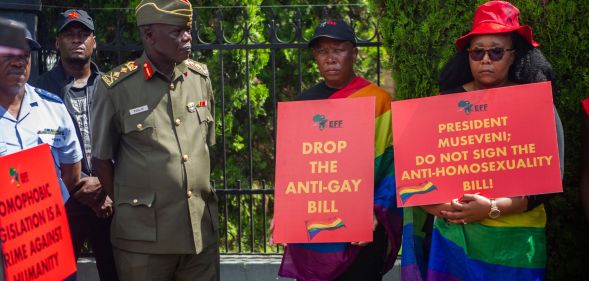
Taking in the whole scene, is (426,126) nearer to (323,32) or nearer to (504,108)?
(504,108)

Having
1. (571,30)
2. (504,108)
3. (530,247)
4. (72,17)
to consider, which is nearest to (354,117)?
(504,108)

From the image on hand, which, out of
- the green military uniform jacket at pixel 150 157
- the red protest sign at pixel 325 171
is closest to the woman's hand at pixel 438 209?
the red protest sign at pixel 325 171

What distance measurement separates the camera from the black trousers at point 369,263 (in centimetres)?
481

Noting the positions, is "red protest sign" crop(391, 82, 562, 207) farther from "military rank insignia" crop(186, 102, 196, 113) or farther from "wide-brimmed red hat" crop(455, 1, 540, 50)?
"military rank insignia" crop(186, 102, 196, 113)

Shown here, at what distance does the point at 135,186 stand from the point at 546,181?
2003 millimetres

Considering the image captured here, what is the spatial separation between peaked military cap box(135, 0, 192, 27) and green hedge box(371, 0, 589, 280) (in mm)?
1529

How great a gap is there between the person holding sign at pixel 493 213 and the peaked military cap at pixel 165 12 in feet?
4.53

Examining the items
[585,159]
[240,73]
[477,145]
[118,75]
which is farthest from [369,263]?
[240,73]

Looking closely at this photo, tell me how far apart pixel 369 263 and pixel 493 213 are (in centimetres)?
80

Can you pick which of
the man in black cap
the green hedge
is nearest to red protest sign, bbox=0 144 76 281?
the man in black cap

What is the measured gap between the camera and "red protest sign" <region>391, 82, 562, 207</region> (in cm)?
430

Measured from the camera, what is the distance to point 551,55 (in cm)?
532

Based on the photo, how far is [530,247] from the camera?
4.35 m

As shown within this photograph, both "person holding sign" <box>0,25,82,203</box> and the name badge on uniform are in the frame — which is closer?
"person holding sign" <box>0,25,82,203</box>
